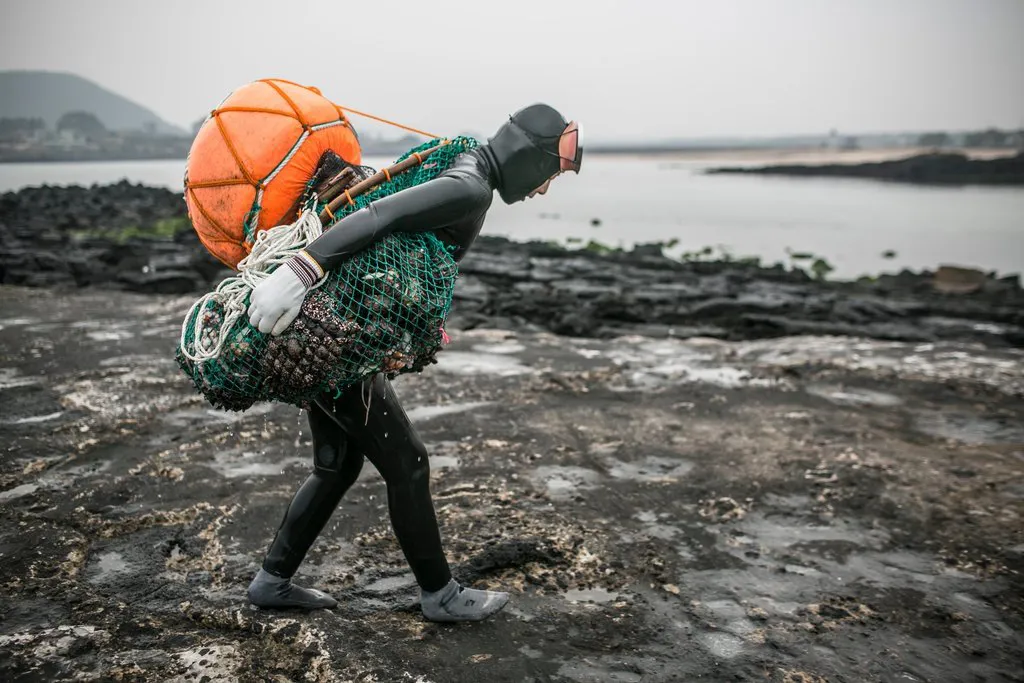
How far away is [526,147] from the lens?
276 centimetres

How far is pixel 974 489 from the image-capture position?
14.5 feet

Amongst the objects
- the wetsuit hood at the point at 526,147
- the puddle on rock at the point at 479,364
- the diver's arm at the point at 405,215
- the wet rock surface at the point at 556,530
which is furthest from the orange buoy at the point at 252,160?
the puddle on rock at the point at 479,364

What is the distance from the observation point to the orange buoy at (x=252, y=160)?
246 centimetres

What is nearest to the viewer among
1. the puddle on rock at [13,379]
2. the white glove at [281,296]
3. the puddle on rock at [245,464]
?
the white glove at [281,296]

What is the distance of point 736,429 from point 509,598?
284 cm

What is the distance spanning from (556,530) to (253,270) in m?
2.05

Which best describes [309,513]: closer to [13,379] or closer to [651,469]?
[651,469]

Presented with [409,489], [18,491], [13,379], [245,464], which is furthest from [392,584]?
[13,379]

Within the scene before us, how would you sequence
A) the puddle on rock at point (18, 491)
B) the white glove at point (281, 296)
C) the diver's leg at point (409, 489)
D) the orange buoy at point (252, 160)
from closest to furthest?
the white glove at point (281, 296) < the orange buoy at point (252, 160) < the diver's leg at point (409, 489) < the puddle on rock at point (18, 491)

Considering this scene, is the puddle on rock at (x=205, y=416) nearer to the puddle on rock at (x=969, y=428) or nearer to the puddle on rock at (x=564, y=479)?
the puddle on rock at (x=564, y=479)

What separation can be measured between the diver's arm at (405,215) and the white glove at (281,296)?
6 cm

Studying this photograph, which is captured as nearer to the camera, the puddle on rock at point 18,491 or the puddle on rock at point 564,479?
the puddle on rock at point 18,491

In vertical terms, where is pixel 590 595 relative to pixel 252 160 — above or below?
below

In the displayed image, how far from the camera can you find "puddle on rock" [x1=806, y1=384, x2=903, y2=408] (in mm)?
6148
